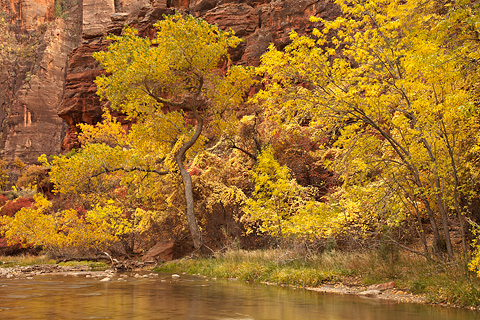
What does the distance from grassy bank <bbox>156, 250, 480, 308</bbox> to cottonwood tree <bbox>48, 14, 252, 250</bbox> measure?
4973 mm

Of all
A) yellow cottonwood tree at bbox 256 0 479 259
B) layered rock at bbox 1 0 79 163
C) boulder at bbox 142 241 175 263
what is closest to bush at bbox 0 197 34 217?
boulder at bbox 142 241 175 263

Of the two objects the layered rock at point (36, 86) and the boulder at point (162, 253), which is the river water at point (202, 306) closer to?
the boulder at point (162, 253)

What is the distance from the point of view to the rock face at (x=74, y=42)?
140 ft

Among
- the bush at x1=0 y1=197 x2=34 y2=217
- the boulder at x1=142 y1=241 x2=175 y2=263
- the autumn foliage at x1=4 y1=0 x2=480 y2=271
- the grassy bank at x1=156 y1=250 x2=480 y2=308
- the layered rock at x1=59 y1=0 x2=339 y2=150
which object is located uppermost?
the layered rock at x1=59 y1=0 x2=339 y2=150

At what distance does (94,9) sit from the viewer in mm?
95688

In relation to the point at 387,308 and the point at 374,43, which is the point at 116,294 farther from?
the point at 374,43

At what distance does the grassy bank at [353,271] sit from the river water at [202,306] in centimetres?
83

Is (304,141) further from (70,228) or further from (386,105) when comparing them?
(70,228)

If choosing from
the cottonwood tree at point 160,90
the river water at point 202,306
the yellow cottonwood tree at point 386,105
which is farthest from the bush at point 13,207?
the yellow cottonwood tree at point 386,105

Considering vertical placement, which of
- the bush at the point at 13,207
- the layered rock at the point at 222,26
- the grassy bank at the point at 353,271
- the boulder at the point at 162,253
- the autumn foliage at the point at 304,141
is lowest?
the boulder at the point at 162,253

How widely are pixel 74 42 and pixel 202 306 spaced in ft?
337

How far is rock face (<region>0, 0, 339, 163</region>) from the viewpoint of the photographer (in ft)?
140

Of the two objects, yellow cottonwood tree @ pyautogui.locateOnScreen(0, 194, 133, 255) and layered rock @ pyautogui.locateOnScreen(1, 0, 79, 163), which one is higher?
layered rock @ pyautogui.locateOnScreen(1, 0, 79, 163)

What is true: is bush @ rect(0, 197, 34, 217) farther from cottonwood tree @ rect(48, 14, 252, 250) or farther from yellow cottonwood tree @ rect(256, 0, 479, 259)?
yellow cottonwood tree @ rect(256, 0, 479, 259)
